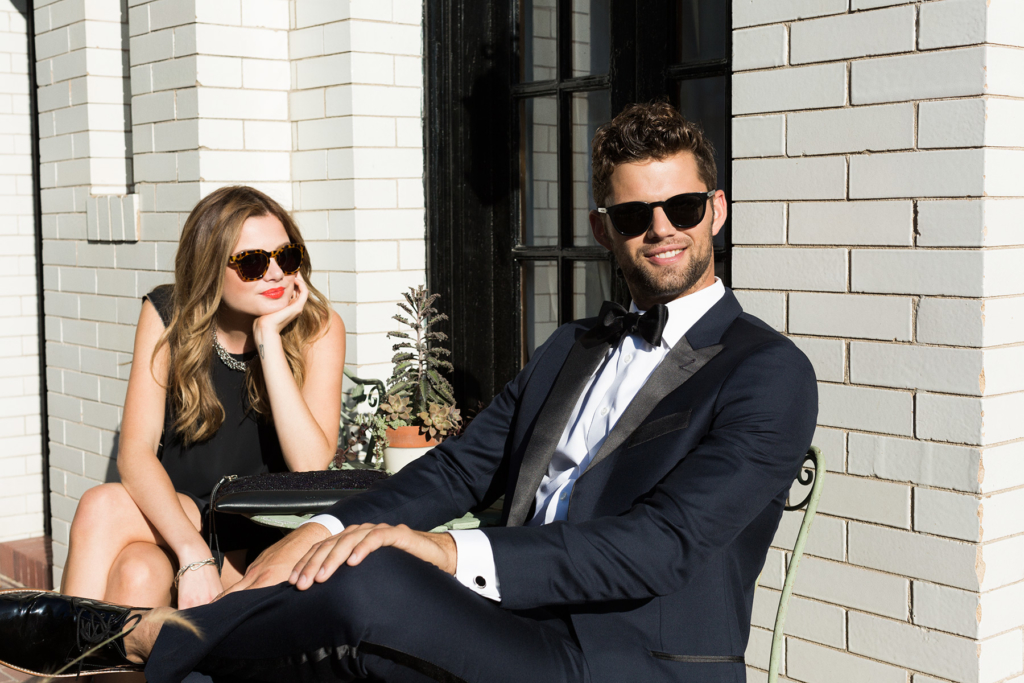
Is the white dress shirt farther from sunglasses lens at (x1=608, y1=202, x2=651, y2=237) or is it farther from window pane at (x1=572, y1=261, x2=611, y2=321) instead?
window pane at (x1=572, y1=261, x2=611, y2=321)

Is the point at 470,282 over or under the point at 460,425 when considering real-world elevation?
over

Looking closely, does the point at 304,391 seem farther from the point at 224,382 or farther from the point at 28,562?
the point at 28,562

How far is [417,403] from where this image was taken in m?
3.71

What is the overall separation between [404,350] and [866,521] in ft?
7.16

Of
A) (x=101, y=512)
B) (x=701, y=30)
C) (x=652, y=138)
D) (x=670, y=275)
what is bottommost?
(x=101, y=512)

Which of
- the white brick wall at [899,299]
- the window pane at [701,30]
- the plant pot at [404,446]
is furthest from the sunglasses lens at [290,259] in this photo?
the white brick wall at [899,299]

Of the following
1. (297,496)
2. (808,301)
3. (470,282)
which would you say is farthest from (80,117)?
(808,301)

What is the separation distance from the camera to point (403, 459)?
340 cm

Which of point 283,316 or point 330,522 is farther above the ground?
point 283,316

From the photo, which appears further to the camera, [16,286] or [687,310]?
[16,286]

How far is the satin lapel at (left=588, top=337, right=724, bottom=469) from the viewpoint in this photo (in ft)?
7.50

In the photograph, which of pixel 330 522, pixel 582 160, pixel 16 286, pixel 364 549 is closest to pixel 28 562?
pixel 16 286

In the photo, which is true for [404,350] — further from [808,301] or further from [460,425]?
[808,301]

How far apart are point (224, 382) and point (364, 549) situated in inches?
68.3
